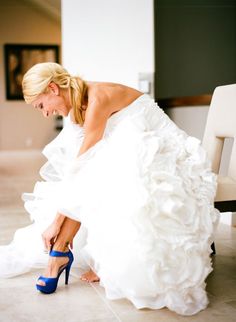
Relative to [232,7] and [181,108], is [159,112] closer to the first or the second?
[181,108]

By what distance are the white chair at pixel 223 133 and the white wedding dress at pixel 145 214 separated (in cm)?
20

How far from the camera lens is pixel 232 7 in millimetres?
4656

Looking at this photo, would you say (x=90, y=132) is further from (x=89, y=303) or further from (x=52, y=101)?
(x=89, y=303)

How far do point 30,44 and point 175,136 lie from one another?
29.5 feet

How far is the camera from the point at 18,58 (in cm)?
1045

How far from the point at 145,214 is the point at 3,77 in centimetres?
936

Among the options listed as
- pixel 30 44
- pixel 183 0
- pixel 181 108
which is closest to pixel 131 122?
pixel 181 108

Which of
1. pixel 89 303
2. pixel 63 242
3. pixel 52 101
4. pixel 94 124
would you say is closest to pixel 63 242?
pixel 63 242

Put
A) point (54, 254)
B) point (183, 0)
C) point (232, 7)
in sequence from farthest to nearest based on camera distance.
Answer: point (232, 7) < point (183, 0) < point (54, 254)

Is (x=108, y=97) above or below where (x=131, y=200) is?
above

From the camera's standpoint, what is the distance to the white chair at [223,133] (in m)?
2.16

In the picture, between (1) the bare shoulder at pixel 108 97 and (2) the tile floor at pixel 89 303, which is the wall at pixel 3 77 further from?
(1) the bare shoulder at pixel 108 97

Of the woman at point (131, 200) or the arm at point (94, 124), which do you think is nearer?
the woman at point (131, 200)

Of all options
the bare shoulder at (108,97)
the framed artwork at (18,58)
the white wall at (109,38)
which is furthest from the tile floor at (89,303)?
the framed artwork at (18,58)
